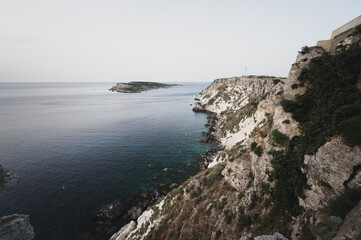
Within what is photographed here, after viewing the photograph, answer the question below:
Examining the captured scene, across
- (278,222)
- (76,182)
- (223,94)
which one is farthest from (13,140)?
(223,94)

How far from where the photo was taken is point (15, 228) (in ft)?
64.9

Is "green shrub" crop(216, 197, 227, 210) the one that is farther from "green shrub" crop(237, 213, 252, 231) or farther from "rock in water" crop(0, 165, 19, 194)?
"rock in water" crop(0, 165, 19, 194)

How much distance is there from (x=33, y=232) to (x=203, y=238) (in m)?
25.3

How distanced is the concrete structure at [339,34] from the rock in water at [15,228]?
4781cm

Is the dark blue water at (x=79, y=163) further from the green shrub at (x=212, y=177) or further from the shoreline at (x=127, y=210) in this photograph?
the green shrub at (x=212, y=177)

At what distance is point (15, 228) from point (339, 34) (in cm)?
4901

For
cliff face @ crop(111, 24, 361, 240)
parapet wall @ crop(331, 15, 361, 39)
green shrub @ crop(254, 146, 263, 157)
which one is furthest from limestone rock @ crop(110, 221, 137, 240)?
parapet wall @ crop(331, 15, 361, 39)

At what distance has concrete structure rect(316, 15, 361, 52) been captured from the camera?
1483 cm

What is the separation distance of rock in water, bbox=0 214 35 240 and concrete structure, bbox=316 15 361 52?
157 feet

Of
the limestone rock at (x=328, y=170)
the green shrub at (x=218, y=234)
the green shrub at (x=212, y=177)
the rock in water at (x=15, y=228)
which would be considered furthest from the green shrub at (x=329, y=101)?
the rock in water at (x=15, y=228)

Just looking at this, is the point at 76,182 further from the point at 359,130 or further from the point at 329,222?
the point at 359,130

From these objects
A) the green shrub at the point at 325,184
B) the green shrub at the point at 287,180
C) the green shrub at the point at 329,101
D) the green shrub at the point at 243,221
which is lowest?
the green shrub at the point at 243,221

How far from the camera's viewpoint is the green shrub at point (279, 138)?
45.8 feet

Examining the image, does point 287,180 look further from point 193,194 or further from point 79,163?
point 79,163
